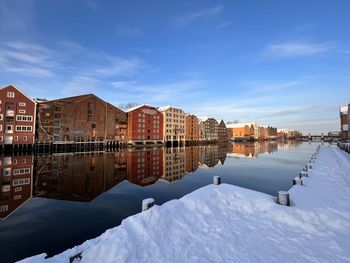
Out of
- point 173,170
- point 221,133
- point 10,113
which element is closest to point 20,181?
point 173,170

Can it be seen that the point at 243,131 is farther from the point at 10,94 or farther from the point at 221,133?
the point at 10,94

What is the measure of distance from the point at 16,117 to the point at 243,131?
151029 mm

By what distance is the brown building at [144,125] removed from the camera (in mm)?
80250

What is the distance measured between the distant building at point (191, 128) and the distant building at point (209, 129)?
8138 millimetres

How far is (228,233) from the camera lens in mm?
6559

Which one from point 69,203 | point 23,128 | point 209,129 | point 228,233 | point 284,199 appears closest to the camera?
point 228,233

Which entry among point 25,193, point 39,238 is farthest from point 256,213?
point 25,193

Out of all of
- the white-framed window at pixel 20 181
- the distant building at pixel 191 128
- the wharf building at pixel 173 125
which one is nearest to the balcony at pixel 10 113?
the white-framed window at pixel 20 181

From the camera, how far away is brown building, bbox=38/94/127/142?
59.9 m

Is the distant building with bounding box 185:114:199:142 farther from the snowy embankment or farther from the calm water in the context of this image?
the snowy embankment

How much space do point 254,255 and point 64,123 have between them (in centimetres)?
6783

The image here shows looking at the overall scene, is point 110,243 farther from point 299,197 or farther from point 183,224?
point 299,197

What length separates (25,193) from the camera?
46.6 ft

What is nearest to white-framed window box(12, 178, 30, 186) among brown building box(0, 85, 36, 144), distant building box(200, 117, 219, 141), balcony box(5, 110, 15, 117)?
brown building box(0, 85, 36, 144)
